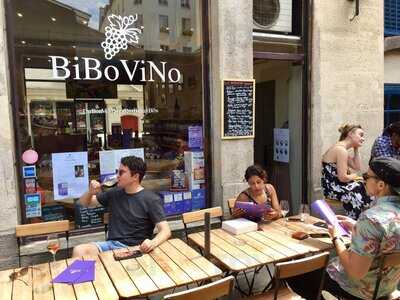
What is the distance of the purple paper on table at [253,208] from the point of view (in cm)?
363

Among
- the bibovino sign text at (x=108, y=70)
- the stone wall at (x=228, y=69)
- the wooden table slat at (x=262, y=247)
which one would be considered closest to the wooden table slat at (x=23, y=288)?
the wooden table slat at (x=262, y=247)

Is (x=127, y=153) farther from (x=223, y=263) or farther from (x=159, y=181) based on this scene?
(x=223, y=263)

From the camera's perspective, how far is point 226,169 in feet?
16.6

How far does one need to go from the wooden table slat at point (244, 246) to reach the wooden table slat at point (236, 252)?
0.03 meters

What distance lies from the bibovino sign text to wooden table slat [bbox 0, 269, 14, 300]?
2.30m

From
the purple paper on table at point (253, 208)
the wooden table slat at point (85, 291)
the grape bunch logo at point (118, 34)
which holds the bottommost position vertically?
the wooden table slat at point (85, 291)

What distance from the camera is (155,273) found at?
2635mm

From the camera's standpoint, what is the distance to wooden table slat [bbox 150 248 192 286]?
8.29ft

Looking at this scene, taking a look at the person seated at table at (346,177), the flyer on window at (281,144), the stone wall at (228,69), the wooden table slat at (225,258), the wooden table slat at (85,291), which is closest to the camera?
the wooden table slat at (85,291)

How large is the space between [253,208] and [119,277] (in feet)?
4.89

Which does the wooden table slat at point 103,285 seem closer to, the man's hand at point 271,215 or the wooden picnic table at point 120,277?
the wooden picnic table at point 120,277

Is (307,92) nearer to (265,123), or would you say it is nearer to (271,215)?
(265,123)

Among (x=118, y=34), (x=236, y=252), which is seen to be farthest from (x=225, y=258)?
(x=118, y=34)

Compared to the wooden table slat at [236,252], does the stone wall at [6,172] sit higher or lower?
higher
